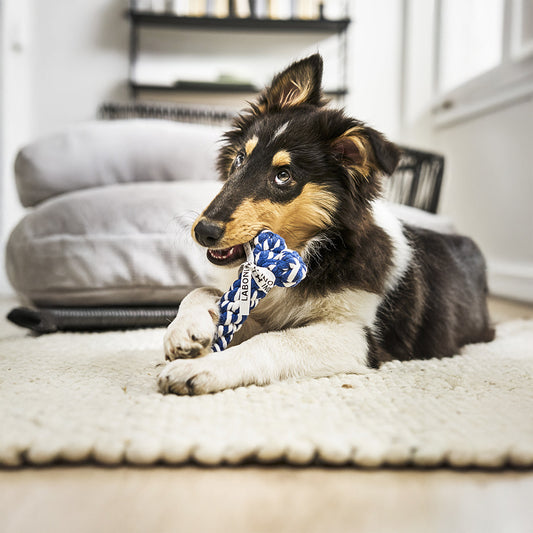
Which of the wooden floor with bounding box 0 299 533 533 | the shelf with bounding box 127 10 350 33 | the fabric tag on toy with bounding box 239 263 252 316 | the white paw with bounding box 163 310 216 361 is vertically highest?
the shelf with bounding box 127 10 350 33

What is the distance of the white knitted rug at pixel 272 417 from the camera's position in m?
0.88

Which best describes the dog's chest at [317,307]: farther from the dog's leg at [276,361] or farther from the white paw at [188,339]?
the white paw at [188,339]

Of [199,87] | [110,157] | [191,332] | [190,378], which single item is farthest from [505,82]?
[190,378]

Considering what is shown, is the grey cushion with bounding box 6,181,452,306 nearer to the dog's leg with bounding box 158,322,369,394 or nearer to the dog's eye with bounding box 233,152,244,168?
the dog's eye with bounding box 233,152,244,168

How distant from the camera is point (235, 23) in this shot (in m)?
5.07

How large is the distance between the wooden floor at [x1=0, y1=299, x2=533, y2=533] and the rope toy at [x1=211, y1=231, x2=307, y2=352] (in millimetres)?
491

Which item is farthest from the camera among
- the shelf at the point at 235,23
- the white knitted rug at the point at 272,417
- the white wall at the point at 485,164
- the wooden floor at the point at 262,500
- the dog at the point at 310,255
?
the shelf at the point at 235,23

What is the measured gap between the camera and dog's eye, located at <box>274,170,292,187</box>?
4.47ft

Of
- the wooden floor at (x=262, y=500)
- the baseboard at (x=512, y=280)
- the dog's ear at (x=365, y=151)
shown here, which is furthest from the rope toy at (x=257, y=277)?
the baseboard at (x=512, y=280)

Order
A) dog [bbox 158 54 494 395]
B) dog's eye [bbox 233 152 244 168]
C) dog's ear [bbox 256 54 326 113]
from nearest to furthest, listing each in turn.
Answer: dog [bbox 158 54 494 395]
dog's eye [bbox 233 152 244 168]
dog's ear [bbox 256 54 326 113]

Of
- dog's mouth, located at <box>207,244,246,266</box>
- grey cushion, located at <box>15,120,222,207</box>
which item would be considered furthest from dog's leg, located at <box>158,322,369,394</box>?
grey cushion, located at <box>15,120,222,207</box>

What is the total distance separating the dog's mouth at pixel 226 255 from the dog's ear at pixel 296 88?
0.53m

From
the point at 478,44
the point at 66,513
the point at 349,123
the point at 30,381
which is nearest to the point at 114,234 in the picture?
the point at 30,381

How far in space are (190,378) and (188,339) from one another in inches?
4.8
